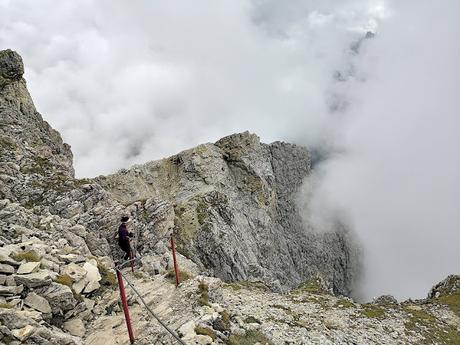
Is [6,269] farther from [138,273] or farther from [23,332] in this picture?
[138,273]

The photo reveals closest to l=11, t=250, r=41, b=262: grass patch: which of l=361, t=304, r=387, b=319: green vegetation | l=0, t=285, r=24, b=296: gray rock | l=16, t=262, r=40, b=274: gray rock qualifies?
l=16, t=262, r=40, b=274: gray rock

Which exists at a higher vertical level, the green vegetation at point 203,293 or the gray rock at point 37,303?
the green vegetation at point 203,293

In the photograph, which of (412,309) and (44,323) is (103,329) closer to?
(44,323)

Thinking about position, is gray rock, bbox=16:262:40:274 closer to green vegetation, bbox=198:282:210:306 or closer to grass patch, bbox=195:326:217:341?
grass patch, bbox=195:326:217:341

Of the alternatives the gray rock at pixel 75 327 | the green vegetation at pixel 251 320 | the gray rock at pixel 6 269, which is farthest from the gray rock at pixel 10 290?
the green vegetation at pixel 251 320

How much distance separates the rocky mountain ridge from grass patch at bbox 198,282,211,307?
0.09 m

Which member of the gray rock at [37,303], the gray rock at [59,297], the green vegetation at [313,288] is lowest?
the gray rock at [37,303]

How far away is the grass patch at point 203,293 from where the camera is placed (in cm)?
2269

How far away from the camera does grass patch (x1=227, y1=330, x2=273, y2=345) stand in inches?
788

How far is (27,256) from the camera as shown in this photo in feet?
69.8

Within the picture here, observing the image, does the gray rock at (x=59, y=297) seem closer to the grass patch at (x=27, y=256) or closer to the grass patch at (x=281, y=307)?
the grass patch at (x=27, y=256)

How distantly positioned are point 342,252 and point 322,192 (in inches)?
1398

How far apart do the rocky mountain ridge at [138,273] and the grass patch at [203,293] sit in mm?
89

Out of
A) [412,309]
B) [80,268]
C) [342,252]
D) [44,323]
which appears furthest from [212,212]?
[342,252]
